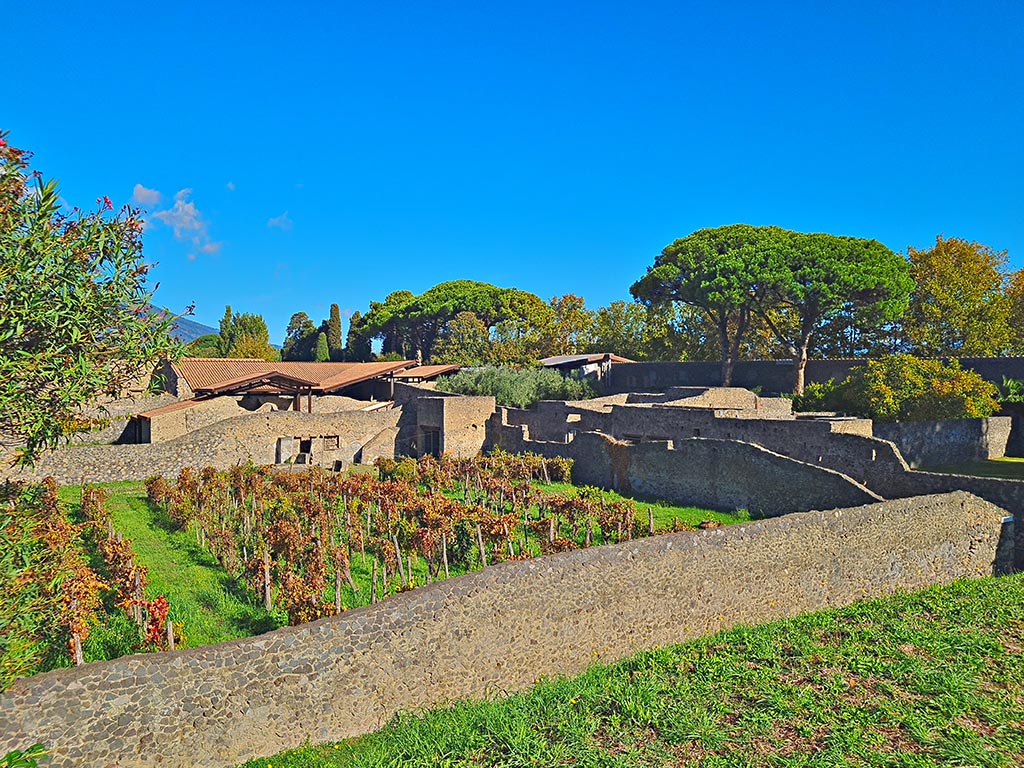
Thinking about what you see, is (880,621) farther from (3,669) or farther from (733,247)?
(733,247)

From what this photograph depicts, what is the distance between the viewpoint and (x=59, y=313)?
800 cm

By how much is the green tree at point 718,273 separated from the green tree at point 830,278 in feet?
1.80

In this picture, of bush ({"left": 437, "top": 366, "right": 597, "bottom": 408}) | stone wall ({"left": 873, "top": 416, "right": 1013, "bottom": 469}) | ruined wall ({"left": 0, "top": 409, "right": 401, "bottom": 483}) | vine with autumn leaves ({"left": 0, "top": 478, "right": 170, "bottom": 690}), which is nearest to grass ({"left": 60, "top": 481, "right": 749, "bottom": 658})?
vine with autumn leaves ({"left": 0, "top": 478, "right": 170, "bottom": 690})

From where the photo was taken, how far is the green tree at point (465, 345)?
53500 mm

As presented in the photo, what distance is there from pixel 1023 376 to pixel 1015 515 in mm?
18135

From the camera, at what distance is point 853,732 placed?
7898mm

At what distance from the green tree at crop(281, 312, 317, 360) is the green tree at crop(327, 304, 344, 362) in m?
2.21

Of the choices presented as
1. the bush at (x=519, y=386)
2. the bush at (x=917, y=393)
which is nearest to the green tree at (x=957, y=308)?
the bush at (x=917, y=393)

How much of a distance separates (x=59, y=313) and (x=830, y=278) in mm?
34177


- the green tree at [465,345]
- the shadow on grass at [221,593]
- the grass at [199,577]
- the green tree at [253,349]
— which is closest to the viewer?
the grass at [199,577]

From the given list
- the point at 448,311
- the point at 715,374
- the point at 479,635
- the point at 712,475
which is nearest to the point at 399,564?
the point at 479,635

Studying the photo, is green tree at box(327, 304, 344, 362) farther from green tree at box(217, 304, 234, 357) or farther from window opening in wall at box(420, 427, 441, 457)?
window opening in wall at box(420, 427, 441, 457)

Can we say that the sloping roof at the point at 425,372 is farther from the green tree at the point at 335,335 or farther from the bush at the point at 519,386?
the green tree at the point at 335,335

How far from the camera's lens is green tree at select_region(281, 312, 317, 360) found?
77806 mm
